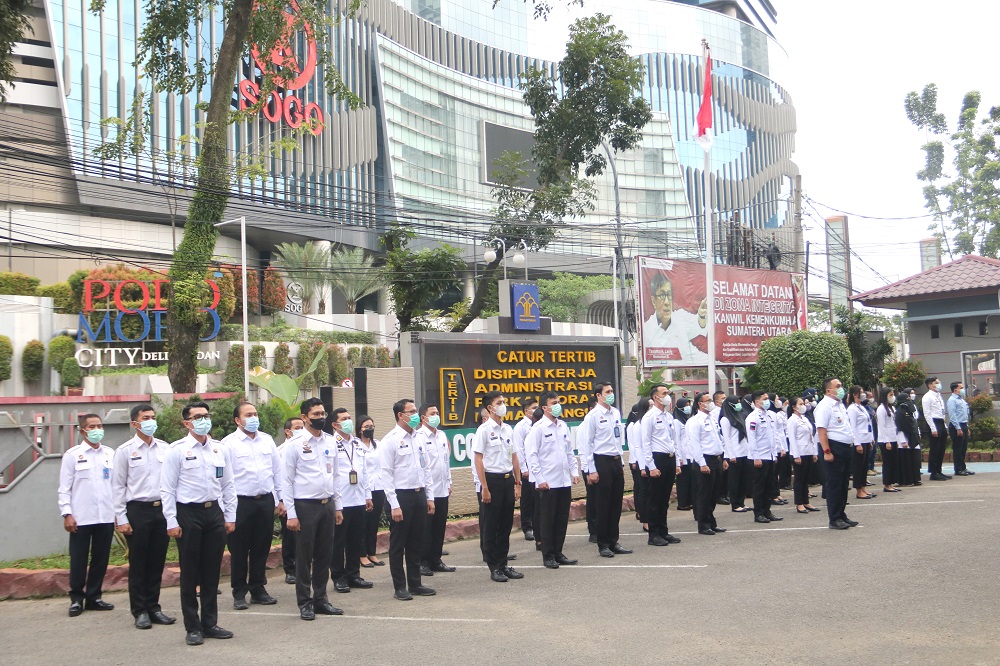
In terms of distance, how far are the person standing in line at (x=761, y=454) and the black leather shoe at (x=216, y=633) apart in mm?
7930

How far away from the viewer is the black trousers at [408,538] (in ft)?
28.8

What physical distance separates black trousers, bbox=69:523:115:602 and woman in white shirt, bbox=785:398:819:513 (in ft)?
31.1

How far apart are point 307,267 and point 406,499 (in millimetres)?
34795

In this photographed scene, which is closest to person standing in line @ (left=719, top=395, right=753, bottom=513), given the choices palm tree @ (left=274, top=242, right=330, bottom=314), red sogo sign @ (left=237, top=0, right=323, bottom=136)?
palm tree @ (left=274, top=242, right=330, bottom=314)

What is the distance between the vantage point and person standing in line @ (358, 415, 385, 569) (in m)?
10.2

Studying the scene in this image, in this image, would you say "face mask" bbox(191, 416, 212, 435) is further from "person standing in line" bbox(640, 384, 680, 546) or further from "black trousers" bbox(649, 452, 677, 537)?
"black trousers" bbox(649, 452, 677, 537)

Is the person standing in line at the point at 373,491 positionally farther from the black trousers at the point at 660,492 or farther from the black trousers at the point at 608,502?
the black trousers at the point at 660,492

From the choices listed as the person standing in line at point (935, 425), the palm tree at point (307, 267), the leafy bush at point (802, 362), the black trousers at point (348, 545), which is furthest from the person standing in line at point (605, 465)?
the palm tree at point (307, 267)

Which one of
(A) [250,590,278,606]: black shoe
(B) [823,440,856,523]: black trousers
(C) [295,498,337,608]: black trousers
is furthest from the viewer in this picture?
(B) [823,440,856,523]: black trousers

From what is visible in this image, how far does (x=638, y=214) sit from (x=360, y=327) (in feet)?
131

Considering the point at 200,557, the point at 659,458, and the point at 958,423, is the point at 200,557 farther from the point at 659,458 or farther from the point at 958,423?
the point at 958,423

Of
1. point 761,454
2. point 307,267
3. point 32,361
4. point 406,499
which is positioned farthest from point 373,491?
point 307,267

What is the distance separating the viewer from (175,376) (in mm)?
14898

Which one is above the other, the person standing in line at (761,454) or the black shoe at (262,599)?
the person standing in line at (761,454)
